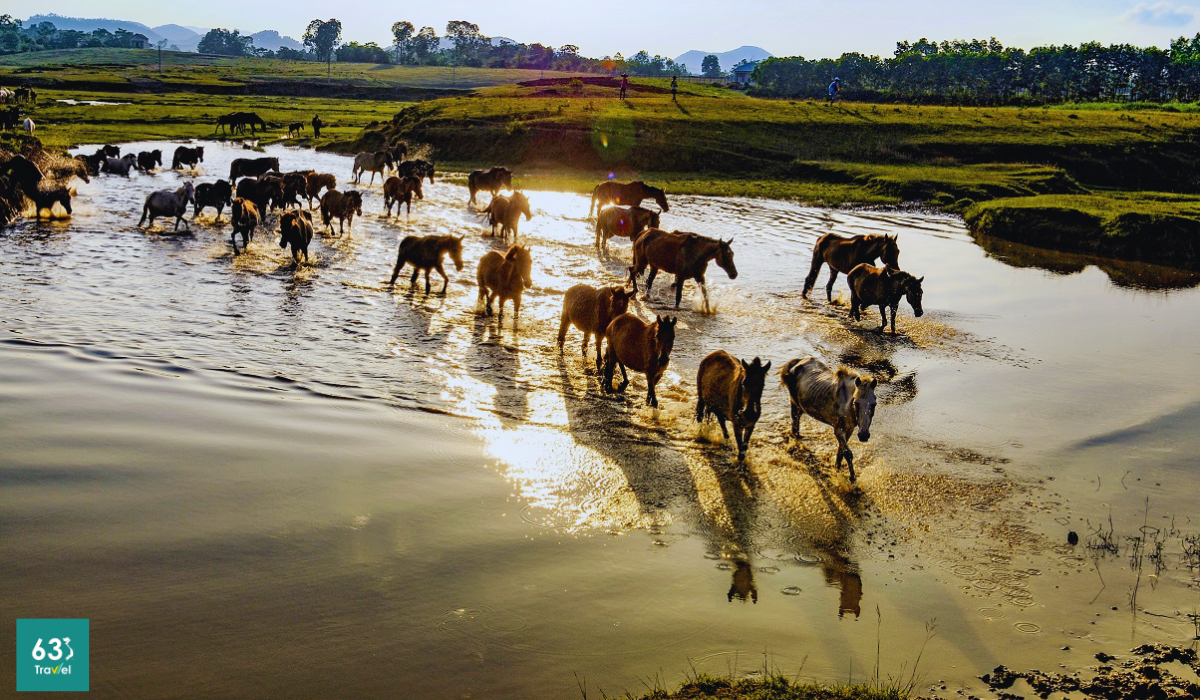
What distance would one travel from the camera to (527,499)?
910cm

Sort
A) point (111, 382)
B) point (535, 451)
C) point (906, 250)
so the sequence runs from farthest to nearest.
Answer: point (906, 250)
point (111, 382)
point (535, 451)

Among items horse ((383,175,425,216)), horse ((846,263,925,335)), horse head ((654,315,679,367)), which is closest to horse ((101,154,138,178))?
horse ((383,175,425,216))

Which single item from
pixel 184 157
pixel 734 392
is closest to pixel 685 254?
pixel 734 392

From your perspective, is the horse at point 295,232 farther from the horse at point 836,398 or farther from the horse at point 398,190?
the horse at point 836,398

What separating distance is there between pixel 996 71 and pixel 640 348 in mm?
164447

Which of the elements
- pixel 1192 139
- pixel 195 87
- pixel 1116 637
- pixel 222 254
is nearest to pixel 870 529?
pixel 1116 637

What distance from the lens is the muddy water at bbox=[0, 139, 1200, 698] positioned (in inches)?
262

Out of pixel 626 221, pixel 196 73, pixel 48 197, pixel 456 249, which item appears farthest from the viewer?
pixel 196 73

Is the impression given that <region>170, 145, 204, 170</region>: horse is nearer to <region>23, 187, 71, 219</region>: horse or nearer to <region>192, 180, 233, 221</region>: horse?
<region>23, 187, 71, 219</region>: horse

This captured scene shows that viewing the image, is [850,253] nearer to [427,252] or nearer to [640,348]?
[640,348]

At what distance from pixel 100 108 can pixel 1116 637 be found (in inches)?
3126

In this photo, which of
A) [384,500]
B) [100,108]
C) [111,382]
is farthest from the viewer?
[100,108]

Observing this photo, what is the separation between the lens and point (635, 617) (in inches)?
280

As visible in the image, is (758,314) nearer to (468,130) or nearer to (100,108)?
(468,130)
